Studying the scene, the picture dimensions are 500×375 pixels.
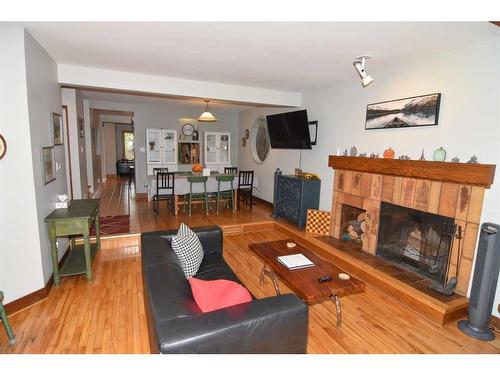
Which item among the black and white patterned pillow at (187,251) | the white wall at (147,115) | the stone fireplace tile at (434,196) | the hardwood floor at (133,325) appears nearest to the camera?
the hardwood floor at (133,325)

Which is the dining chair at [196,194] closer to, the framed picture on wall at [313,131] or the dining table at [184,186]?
the dining table at [184,186]

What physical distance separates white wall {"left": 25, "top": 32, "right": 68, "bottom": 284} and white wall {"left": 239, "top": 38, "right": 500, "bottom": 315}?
12.0 feet

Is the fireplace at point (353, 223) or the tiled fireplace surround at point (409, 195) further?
the fireplace at point (353, 223)

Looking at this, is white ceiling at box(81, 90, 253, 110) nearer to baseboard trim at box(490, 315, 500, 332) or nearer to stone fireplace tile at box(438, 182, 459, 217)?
stone fireplace tile at box(438, 182, 459, 217)

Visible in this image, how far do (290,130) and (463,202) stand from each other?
9.49 feet

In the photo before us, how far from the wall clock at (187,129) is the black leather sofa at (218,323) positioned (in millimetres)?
6112

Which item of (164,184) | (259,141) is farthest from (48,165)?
(259,141)

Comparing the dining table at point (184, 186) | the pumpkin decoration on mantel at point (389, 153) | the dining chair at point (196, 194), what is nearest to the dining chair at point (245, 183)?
the dining table at point (184, 186)

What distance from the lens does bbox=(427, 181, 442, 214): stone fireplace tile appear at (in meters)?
2.65

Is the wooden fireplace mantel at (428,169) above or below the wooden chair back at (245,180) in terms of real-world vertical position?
above

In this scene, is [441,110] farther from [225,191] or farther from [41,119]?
[41,119]

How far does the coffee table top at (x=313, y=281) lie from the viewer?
6.55 feet
